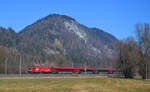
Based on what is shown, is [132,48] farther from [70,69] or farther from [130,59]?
[70,69]

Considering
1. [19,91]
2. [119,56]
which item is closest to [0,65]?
[119,56]

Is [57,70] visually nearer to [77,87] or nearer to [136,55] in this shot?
[136,55]

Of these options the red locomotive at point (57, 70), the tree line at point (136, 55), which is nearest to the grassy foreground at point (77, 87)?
the tree line at point (136, 55)

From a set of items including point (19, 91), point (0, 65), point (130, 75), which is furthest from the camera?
point (0, 65)

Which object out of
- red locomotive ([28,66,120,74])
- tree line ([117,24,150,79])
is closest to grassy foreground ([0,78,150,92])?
tree line ([117,24,150,79])

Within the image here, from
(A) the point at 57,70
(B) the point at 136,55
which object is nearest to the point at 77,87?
(B) the point at 136,55

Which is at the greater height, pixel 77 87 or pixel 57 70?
pixel 77 87

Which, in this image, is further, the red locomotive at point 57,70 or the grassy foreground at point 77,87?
the red locomotive at point 57,70

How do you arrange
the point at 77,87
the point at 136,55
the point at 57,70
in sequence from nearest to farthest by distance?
the point at 77,87 < the point at 136,55 < the point at 57,70

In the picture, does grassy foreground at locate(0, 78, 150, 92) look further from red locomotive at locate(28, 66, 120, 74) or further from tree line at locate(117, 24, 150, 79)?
red locomotive at locate(28, 66, 120, 74)

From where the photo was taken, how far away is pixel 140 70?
2736 inches

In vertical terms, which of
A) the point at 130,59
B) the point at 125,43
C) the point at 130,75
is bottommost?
the point at 130,75

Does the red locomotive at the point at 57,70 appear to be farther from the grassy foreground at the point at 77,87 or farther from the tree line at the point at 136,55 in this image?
the grassy foreground at the point at 77,87

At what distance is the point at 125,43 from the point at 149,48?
35.1ft
